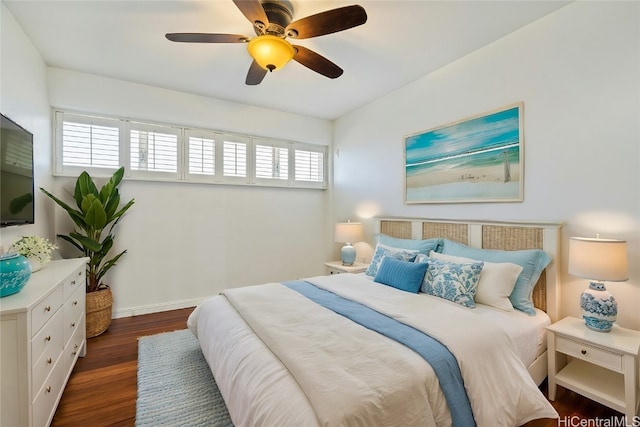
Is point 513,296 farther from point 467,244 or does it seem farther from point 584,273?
point 467,244

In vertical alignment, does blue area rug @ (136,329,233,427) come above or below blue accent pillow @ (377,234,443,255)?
below

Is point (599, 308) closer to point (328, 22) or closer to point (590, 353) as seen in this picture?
point (590, 353)

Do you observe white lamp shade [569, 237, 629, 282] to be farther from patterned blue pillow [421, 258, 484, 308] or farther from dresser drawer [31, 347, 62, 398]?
dresser drawer [31, 347, 62, 398]

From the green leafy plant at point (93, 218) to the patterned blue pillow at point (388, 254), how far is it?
2.67 m

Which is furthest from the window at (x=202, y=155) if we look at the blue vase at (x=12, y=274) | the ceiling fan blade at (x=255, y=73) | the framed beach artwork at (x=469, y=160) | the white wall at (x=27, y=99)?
the framed beach artwork at (x=469, y=160)

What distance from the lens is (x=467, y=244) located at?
8.83ft

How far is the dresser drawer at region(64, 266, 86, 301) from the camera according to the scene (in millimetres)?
2015

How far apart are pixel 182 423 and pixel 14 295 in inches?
45.1

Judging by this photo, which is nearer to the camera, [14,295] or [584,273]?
[14,295]

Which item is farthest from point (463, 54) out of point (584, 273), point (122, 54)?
point (122, 54)

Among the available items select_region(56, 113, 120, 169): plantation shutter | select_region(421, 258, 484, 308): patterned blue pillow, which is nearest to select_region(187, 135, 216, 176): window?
select_region(56, 113, 120, 169): plantation shutter

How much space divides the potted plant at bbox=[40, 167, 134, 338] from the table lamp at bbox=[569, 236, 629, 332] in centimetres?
387

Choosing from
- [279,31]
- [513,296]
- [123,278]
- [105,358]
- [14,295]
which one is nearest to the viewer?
[14,295]

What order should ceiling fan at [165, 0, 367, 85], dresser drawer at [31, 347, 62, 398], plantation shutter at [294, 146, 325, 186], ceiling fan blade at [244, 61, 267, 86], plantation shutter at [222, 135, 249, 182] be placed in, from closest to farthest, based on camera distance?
dresser drawer at [31, 347, 62, 398] → ceiling fan at [165, 0, 367, 85] → ceiling fan blade at [244, 61, 267, 86] → plantation shutter at [222, 135, 249, 182] → plantation shutter at [294, 146, 325, 186]
